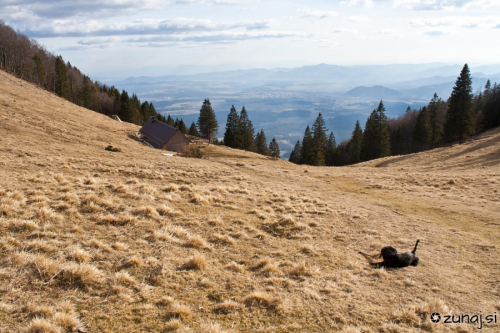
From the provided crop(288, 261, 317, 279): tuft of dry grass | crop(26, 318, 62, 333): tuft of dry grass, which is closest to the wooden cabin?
crop(288, 261, 317, 279): tuft of dry grass

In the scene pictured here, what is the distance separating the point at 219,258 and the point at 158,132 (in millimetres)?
47649

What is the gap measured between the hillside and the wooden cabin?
3025 centimetres

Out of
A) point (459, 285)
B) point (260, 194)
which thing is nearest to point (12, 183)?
point (260, 194)

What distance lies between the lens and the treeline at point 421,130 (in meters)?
56.0

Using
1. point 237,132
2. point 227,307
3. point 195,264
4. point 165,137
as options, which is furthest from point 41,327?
point 237,132

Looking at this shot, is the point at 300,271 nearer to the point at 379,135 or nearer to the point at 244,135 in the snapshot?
the point at 379,135

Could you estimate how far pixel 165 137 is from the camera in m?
51.0

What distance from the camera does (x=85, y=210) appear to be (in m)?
11.4

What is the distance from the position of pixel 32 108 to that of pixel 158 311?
46651 mm

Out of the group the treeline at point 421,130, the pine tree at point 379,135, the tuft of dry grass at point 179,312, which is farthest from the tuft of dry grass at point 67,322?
the pine tree at point 379,135

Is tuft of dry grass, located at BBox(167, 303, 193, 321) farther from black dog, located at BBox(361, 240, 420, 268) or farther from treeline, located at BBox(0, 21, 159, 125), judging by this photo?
treeline, located at BBox(0, 21, 159, 125)

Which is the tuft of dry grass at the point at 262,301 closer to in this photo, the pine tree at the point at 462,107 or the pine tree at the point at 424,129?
the pine tree at the point at 462,107

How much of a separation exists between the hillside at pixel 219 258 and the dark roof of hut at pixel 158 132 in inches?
1208

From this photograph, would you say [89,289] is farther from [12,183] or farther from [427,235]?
[427,235]
